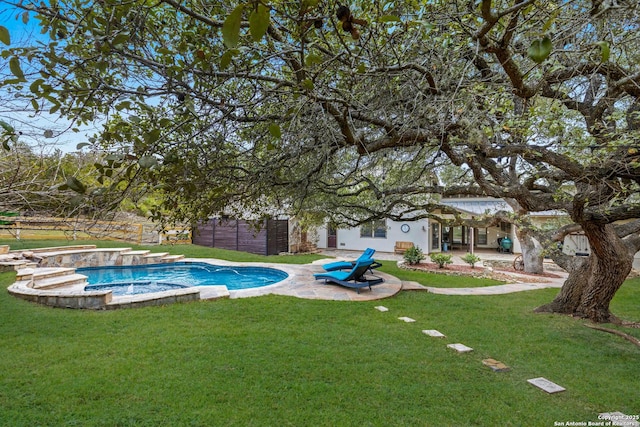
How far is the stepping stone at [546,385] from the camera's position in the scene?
4264 mm

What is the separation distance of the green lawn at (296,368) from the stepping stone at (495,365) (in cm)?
12

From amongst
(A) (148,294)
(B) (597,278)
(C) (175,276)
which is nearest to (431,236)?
(B) (597,278)

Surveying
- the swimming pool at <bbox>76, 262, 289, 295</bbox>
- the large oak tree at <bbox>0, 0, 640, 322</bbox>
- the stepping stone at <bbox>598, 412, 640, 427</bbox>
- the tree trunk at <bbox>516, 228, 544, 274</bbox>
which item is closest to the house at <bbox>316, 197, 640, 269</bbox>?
the tree trunk at <bbox>516, 228, 544, 274</bbox>

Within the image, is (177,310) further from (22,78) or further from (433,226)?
(433,226)

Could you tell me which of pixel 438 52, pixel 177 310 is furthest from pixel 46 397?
pixel 438 52

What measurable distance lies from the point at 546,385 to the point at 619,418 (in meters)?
0.81

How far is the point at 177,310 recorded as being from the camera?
7664 mm

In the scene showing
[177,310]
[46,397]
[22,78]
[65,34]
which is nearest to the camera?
[22,78]

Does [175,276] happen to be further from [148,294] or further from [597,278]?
[597,278]

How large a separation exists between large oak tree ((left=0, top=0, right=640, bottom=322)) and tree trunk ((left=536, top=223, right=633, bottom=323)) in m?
1.40

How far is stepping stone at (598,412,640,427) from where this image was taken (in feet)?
11.6

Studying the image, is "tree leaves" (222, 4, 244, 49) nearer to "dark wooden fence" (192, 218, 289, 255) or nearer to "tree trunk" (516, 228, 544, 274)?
"tree trunk" (516, 228, 544, 274)

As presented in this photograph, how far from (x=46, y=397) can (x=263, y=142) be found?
3.91 metres

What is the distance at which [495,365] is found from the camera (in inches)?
197
